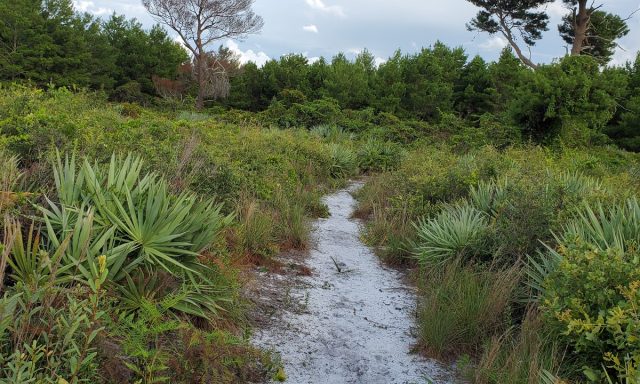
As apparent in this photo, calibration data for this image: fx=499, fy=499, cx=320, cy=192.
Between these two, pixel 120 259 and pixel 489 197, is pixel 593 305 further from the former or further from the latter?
pixel 489 197

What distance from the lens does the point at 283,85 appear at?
33094mm

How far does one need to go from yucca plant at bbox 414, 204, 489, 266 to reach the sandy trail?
48cm

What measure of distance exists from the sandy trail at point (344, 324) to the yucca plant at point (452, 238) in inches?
19.0

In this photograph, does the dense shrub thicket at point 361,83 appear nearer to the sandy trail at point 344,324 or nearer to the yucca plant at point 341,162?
the yucca plant at point 341,162

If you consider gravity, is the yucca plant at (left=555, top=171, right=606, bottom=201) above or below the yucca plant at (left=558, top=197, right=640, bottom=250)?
above

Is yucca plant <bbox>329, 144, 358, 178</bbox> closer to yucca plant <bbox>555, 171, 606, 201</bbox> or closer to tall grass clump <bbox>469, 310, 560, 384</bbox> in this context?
yucca plant <bbox>555, 171, 606, 201</bbox>

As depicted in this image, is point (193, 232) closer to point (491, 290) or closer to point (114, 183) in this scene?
point (114, 183)

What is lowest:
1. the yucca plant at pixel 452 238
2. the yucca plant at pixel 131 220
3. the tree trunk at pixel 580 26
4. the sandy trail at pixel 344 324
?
the sandy trail at pixel 344 324

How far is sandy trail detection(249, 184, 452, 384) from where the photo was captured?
3824mm

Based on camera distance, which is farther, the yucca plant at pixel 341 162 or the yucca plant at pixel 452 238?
the yucca plant at pixel 341 162

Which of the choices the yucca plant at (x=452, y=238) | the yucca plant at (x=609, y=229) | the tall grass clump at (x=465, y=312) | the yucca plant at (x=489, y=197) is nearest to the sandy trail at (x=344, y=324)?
the tall grass clump at (x=465, y=312)

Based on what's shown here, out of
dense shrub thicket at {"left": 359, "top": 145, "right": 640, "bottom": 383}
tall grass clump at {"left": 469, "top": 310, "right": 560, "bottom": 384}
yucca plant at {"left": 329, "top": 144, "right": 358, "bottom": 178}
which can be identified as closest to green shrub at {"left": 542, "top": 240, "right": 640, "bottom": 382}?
dense shrub thicket at {"left": 359, "top": 145, "right": 640, "bottom": 383}

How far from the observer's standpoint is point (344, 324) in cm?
466

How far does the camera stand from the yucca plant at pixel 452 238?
19.1 feet
